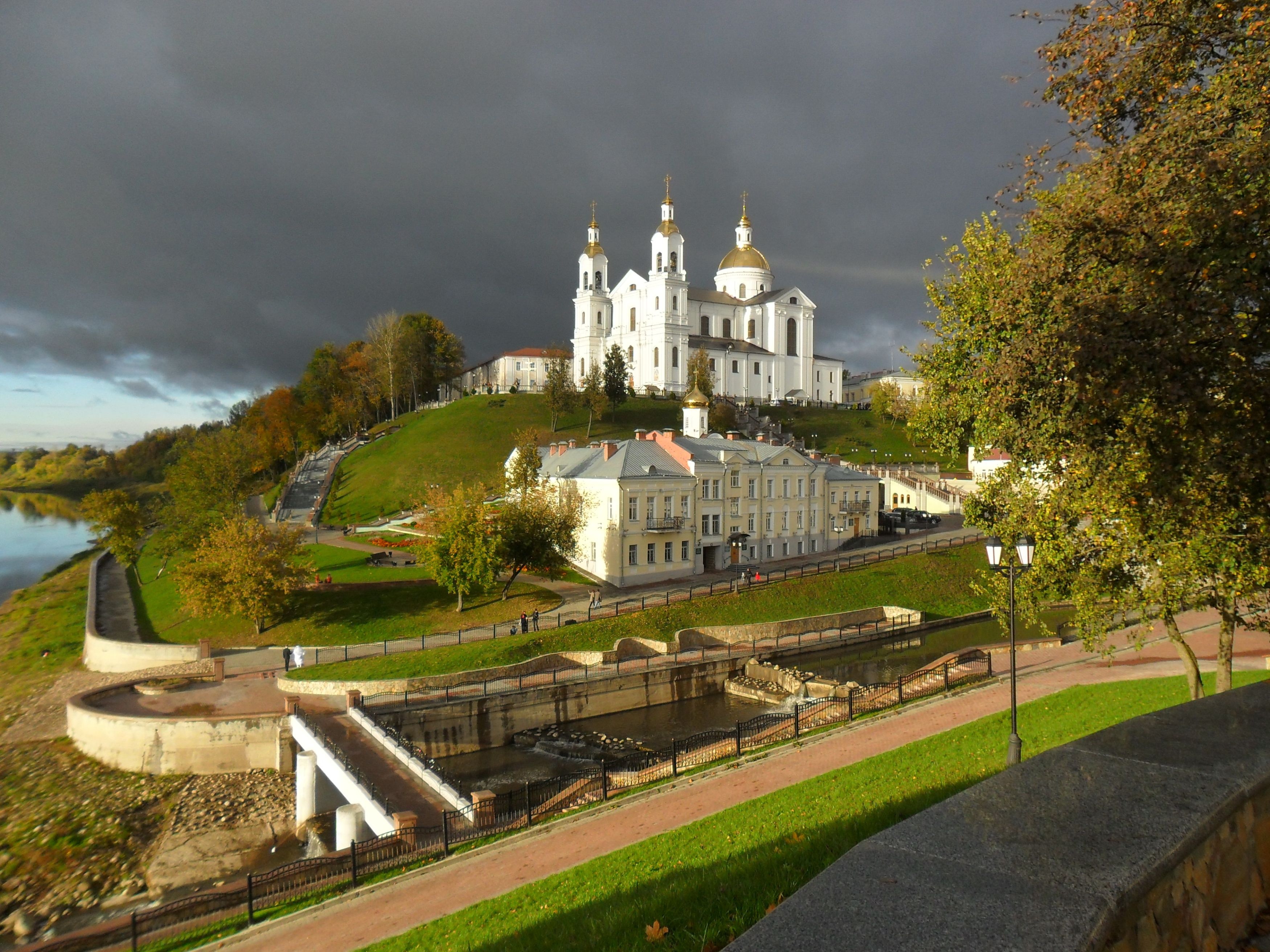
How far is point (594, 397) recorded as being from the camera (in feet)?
264

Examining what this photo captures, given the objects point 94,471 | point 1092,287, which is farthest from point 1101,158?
point 94,471

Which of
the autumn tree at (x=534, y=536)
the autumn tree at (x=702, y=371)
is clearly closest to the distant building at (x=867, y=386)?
the autumn tree at (x=702, y=371)

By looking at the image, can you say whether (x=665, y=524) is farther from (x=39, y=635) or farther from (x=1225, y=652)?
(x=39, y=635)

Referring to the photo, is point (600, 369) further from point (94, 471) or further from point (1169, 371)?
point (94, 471)

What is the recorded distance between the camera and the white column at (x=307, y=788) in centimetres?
2192

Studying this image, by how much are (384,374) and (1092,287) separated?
10048cm

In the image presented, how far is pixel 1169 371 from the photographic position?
8.03 meters

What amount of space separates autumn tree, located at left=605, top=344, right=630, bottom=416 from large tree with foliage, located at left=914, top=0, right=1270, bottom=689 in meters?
70.7

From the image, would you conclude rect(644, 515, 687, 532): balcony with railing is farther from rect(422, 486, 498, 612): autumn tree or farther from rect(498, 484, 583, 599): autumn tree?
rect(422, 486, 498, 612): autumn tree

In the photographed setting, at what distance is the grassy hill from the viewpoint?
230ft

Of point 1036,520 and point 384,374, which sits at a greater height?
point 384,374

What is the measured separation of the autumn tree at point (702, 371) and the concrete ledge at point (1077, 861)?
84028 mm

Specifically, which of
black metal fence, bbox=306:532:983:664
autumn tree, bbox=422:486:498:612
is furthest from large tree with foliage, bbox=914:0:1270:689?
autumn tree, bbox=422:486:498:612

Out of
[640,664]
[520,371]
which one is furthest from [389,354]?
[640,664]
